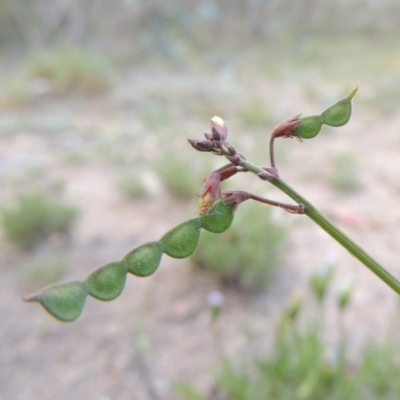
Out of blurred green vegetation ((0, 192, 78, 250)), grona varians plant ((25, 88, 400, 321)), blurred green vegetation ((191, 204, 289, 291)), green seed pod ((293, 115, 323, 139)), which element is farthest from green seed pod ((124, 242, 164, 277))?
blurred green vegetation ((0, 192, 78, 250))

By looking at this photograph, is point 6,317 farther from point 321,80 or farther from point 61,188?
point 321,80

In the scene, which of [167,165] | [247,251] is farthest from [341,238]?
[167,165]

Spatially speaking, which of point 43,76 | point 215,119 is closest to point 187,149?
point 43,76

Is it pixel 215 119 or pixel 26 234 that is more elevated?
pixel 26 234

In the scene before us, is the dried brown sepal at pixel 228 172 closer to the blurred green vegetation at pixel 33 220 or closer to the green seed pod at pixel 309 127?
the green seed pod at pixel 309 127

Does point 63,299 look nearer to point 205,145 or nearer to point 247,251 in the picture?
point 205,145

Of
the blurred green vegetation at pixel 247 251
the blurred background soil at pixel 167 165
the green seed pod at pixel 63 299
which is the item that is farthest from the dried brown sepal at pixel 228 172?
the blurred green vegetation at pixel 247 251

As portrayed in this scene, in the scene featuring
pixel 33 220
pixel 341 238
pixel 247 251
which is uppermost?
pixel 33 220
